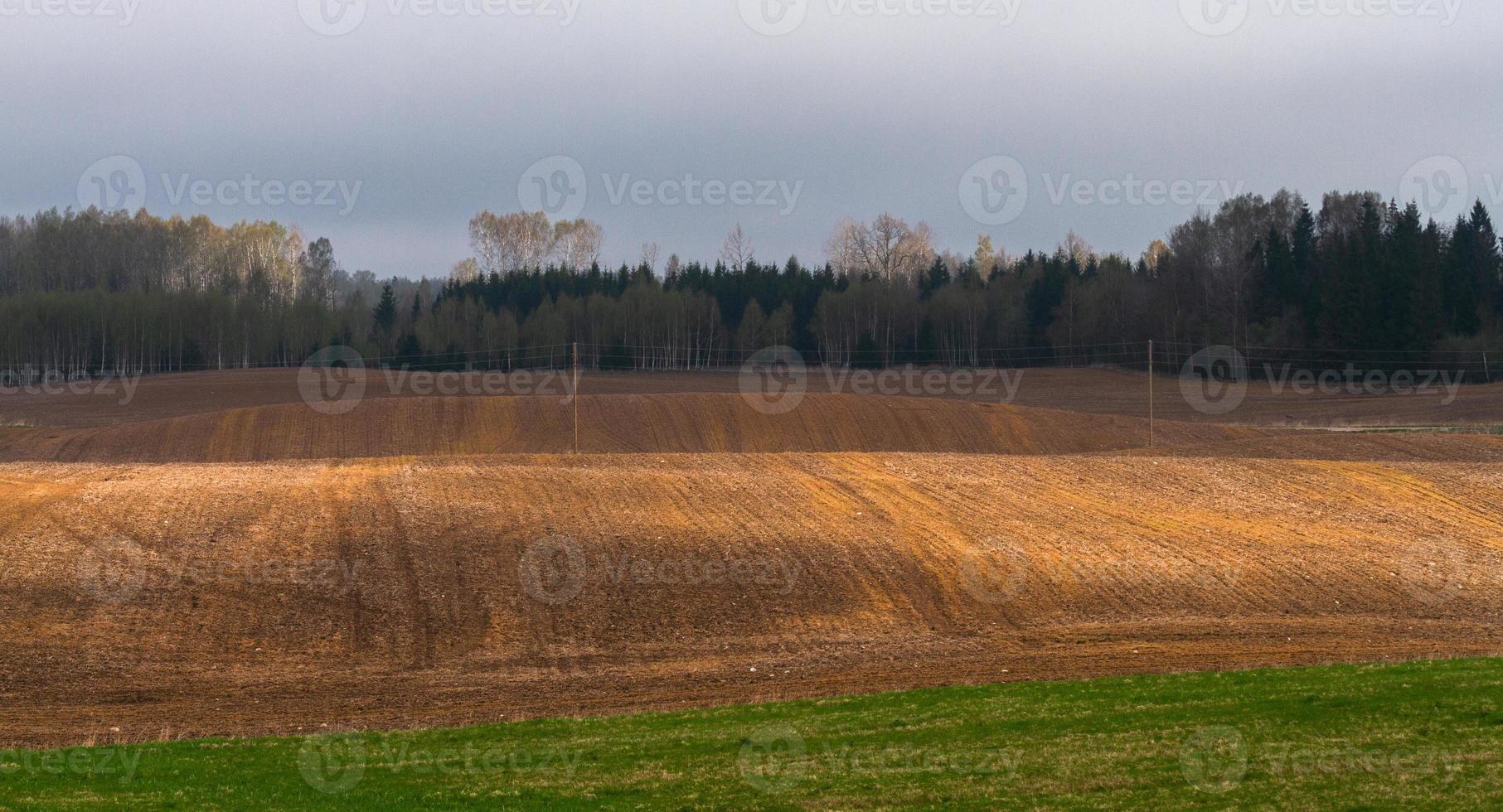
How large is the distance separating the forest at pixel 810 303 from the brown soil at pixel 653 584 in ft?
196

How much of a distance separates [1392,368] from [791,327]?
164 feet

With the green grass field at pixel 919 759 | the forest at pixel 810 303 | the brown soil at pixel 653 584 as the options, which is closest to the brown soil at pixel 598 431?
the brown soil at pixel 653 584

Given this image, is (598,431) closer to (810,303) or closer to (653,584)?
(653,584)

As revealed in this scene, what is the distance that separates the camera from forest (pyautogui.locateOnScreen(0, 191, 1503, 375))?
280ft

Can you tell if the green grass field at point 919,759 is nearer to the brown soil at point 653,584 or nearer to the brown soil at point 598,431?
the brown soil at point 653,584

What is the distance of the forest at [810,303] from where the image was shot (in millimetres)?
85438

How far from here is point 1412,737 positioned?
10.5 meters

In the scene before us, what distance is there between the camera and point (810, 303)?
115000 millimetres

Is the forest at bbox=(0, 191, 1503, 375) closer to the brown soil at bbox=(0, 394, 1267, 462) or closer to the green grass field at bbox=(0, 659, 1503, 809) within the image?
the brown soil at bbox=(0, 394, 1267, 462)

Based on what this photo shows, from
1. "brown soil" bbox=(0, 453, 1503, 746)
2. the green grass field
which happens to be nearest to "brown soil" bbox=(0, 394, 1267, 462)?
"brown soil" bbox=(0, 453, 1503, 746)

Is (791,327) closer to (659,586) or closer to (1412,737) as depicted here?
(659,586)

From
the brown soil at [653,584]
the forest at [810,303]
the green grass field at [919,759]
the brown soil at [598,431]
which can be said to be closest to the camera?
the green grass field at [919,759]

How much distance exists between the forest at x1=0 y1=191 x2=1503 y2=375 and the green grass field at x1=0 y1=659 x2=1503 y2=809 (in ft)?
253

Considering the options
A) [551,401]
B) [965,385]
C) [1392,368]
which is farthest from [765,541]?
[1392,368]
